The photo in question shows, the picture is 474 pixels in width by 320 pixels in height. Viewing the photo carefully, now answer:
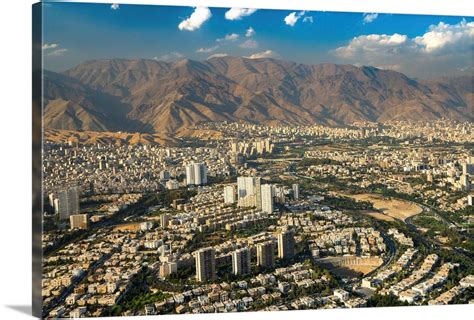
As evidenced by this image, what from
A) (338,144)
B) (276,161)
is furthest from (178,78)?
(338,144)

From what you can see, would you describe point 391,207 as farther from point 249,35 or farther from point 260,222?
point 249,35

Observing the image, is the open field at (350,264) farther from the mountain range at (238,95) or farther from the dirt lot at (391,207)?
the mountain range at (238,95)

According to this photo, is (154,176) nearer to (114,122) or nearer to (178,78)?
(114,122)

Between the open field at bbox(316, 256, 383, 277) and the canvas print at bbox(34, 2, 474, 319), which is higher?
the canvas print at bbox(34, 2, 474, 319)

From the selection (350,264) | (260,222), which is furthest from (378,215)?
(260,222)

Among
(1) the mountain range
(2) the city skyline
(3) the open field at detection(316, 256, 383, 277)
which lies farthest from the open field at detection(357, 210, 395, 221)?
(2) the city skyline

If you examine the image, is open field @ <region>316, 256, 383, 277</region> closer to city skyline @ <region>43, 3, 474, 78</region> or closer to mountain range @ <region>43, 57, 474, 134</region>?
mountain range @ <region>43, 57, 474, 134</region>
